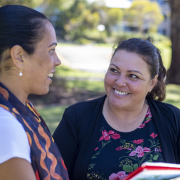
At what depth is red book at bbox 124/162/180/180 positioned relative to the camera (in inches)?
54.6

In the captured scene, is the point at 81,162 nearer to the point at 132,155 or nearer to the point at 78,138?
the point at 78,138

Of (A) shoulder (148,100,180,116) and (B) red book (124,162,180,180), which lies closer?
(B) red book (124,162,180,180)

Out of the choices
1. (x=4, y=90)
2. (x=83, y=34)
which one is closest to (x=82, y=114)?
(x=4, y=90)

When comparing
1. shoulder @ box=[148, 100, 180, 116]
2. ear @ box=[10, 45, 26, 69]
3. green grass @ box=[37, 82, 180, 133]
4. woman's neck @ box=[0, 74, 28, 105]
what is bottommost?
green grass @ box=[37, 82, 180, 133]

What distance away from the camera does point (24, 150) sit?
138 centimetres

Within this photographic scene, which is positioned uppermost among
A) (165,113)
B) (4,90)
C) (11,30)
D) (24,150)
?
(11,30)

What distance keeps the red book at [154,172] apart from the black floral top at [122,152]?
79 centimetres

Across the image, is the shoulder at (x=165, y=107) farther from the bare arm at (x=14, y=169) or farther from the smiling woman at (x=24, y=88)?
the bare arm at (x=14, y=169)

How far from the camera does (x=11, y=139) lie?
1.36m

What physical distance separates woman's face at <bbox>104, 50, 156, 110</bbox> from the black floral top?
25 cm

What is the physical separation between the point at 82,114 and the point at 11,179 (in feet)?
4.31

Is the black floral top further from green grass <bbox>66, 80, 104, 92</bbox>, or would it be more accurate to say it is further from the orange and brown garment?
green grass <bbox>66, 80, 104, 92</bbox>

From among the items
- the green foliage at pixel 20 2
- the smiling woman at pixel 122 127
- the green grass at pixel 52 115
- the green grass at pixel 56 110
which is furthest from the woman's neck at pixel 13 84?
the green foliage at pixel 20 2

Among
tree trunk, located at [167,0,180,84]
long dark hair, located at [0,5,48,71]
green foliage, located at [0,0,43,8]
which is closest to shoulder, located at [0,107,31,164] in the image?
long dark hair, located at [0,5,48,71]
